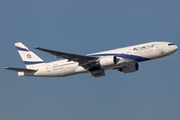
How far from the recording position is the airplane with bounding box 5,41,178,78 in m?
65.6

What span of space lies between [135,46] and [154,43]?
2562mm

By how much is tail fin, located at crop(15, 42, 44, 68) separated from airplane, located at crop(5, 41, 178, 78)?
1569 millimetres

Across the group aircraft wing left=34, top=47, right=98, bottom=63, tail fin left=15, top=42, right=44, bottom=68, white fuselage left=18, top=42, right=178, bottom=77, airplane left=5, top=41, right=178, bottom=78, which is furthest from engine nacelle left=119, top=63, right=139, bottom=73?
tail fin left=15, top=42, right=44, bottom=68

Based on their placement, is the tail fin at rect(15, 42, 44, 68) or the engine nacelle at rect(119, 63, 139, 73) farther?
the tail fin at rect(15, 42, 44, 68)

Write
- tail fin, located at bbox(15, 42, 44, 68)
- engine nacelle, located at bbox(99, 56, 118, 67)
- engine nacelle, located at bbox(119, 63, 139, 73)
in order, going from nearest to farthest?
engine nacelle, located at bbox(99, 56, 118, 67) → engine nacelle, located at bbox(119, 63, 139, 73) → tail fin, located at bbox(15, 42, 44, 68)

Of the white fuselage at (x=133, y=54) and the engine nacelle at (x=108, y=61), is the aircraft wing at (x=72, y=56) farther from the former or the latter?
the engine nacelle at (x=108, y=61)

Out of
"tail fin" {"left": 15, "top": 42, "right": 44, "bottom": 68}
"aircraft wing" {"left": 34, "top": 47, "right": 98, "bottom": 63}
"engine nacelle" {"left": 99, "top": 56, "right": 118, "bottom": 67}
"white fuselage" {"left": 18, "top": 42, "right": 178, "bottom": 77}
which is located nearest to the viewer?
"aircraft wing" {"left": 34, "top": 47, "right": 98, "bottom": 63}

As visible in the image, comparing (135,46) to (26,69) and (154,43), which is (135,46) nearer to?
(154,43)

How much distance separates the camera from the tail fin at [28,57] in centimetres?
Answer: 7429

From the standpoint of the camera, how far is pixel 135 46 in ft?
218

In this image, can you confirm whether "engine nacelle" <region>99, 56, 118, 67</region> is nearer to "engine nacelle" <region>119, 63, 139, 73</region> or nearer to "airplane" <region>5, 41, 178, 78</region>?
"airplane" <region>5, 41, 178, 78</region>

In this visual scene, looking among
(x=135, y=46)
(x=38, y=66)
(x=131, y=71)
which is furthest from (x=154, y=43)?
(x=38, y=66)

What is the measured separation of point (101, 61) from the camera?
66.4 metres

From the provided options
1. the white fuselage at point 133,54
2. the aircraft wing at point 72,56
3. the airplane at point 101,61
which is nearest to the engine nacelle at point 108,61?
the airplane at point 101,61
